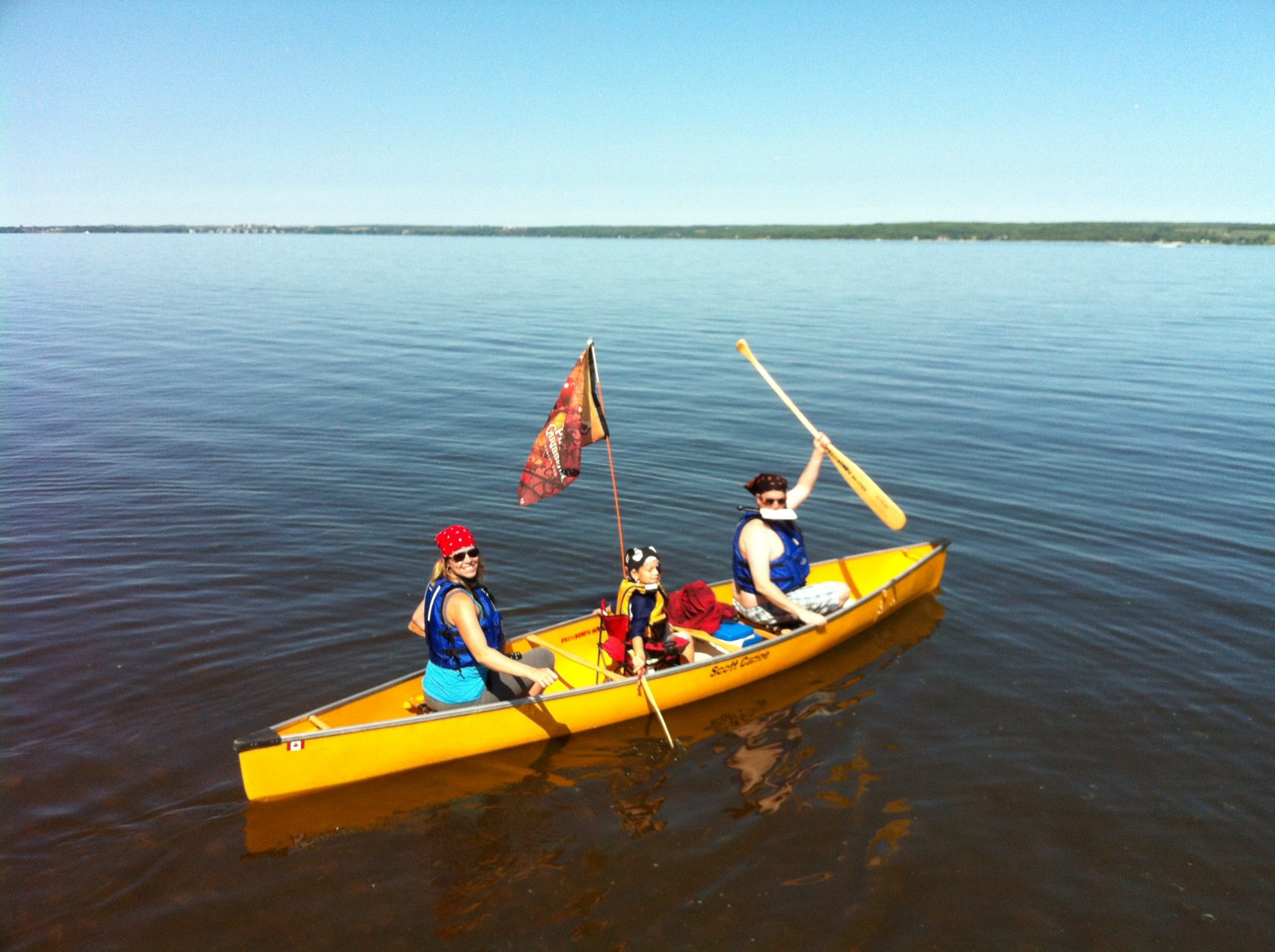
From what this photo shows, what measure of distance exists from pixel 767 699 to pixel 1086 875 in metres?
3.22

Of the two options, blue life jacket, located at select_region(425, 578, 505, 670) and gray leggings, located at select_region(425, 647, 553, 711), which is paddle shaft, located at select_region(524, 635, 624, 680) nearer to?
gray leggings, located at select_region(425, 647, 553, 711)

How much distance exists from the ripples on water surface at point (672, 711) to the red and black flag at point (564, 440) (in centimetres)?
184

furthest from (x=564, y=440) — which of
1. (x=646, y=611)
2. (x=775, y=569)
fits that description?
(x=775, y=569)

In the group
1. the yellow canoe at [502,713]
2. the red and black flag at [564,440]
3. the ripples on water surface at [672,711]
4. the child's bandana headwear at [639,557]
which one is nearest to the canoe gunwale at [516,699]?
the yellow canoe at [502,713]

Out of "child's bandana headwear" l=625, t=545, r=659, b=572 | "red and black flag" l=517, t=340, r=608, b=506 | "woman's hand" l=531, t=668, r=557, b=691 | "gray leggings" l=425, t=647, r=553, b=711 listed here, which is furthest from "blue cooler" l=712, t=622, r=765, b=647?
"woman's hand" l=531, t=668, r=557, b=691

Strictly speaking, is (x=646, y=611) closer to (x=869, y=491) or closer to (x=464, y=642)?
(x=464, y=642)

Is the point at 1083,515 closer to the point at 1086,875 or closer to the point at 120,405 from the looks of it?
the point at 1086,875

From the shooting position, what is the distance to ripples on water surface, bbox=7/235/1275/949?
5.92 metres

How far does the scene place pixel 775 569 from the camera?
9430 mm

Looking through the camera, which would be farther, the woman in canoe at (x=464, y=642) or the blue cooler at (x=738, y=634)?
the blue cooler at (x=738, y=634)

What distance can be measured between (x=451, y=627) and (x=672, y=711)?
2553 mm

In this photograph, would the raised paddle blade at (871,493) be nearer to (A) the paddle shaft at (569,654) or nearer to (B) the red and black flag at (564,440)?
(B) the red and black flag at (564,440)

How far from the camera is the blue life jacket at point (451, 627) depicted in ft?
22.8

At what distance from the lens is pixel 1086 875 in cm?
630
